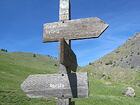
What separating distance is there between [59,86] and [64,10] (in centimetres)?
198

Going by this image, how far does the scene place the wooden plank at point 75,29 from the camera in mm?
7785

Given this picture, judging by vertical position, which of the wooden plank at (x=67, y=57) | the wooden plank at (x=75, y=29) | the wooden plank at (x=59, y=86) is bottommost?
the wooden plank at (x=59, y=86)

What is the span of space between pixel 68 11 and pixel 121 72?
237 ft

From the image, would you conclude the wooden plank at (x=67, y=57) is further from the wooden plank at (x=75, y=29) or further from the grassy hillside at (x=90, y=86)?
the grassy hillside at (x=90, y=86)

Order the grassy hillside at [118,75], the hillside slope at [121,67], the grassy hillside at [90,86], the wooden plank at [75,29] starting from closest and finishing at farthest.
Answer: the wooden plank at [75,29] < the grassy hillside at [90,86] < the grassy hillside at [118,75] < the hillside slope at [121,67]

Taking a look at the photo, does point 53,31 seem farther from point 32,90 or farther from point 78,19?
point 32,90

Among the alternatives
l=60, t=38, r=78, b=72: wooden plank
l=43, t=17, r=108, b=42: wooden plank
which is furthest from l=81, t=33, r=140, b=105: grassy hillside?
l=43, t=17, r=108, b=42: wooden plank

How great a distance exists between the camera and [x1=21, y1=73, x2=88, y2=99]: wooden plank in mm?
7570

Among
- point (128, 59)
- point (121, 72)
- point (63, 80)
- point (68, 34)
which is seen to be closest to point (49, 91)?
point (63, 80)

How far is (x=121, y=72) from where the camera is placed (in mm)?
79062

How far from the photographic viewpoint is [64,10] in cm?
821

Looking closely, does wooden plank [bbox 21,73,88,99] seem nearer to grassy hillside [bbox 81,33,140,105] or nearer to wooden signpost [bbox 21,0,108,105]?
wooden signpost [bbox 21,0,108,105]

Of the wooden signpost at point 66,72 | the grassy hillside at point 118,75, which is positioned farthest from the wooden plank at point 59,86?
the grassy hillside at point 118,75

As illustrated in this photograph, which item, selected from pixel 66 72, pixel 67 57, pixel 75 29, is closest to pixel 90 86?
pixel 75 29
